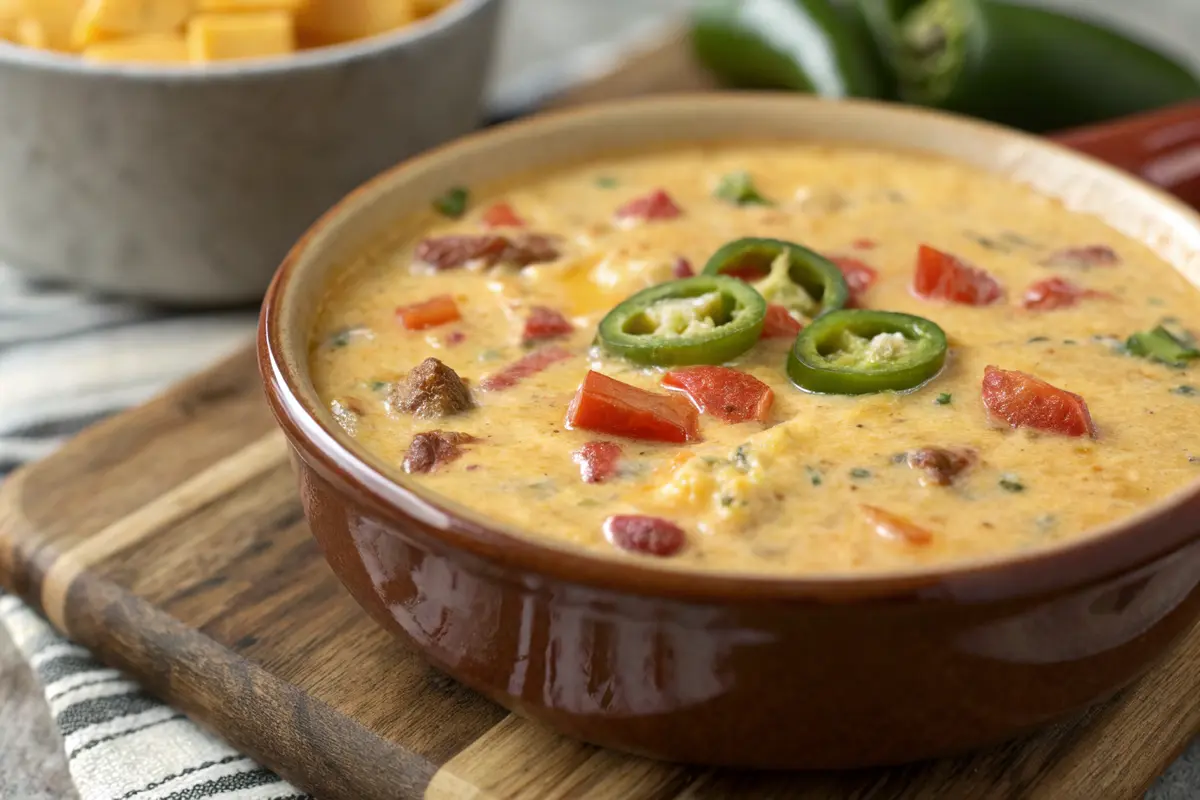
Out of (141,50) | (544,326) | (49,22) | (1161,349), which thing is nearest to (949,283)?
(1161,349)

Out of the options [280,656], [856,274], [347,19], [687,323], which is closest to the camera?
[280,656]

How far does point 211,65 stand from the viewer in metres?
4.51

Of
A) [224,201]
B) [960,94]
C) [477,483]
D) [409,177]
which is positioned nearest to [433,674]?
[477,483]

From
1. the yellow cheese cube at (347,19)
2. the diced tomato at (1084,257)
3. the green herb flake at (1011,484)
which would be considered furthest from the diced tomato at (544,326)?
the yellow cheese cube at (347,19)

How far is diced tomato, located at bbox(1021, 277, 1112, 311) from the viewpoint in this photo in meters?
3.54

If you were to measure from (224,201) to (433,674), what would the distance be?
7.06 feet

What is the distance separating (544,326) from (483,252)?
41cm

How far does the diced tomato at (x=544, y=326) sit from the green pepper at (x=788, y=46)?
2.45 metres

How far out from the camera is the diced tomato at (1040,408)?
302 centimetres

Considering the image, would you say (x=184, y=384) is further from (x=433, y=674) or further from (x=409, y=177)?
(x=433, y=674)

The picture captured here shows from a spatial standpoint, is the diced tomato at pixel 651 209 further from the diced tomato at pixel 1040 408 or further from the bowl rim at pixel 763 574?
the bowl rim at pixel 763 574

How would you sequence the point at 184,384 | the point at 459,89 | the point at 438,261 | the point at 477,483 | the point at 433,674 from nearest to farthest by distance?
the point at 477,483 < the point at 433,674 < the point at 438,261 < the point at 184,384 < the point at 459,89

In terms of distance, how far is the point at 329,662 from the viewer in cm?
320

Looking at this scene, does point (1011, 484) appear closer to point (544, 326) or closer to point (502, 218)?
point (544, 326)
